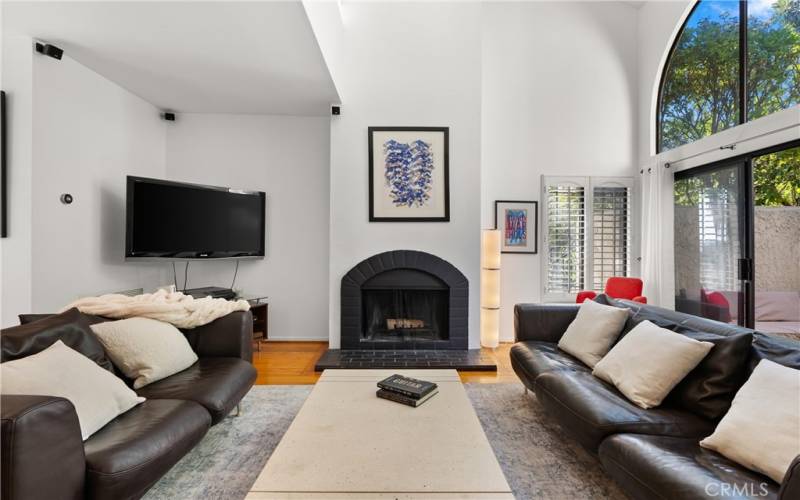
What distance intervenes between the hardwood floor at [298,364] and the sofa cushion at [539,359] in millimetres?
606

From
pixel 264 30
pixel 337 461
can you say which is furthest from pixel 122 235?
pixel 337 461

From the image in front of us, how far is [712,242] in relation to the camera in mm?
3463

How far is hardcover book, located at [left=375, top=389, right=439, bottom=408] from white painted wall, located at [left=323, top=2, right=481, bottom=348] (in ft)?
6.35

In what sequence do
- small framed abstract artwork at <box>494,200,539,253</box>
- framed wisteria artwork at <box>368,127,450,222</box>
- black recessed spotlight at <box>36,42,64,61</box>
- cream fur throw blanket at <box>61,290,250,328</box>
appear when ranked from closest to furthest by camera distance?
cream fur throw blanket at <box>61,290,250,328</box> → black recessed spotlight at <box>36,42,64,61</box> → framed wisteria artwork at <box>368,127,450,222</box> → small framed abstract artwork at <box>494,200,539,253</box>

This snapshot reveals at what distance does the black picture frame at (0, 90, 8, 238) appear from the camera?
7.68 feet

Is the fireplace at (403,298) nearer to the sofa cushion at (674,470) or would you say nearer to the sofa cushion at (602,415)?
the sofa cushion at (602,415)

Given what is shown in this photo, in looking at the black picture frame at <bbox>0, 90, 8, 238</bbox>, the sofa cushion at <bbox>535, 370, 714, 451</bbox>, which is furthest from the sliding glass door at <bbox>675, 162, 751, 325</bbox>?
the black picture frame at <bbox>0, 90, 8, 238</bbox>

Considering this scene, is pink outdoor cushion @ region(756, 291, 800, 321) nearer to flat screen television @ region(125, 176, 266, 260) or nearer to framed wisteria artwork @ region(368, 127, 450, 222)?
framed wisteria artwork @ region(368, 127, 450, 222)

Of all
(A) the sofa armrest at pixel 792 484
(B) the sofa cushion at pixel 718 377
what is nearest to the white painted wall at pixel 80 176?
(A) the sofa armrest at pixel 792 484

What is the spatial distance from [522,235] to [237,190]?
10.5ft

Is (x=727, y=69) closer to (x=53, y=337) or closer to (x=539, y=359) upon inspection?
(x=539, y=359)

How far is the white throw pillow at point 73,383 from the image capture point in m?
1.32

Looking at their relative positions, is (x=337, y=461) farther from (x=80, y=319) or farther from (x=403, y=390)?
(x=80, y=319)

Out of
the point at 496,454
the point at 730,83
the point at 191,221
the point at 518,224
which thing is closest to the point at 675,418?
the point at 496,454
